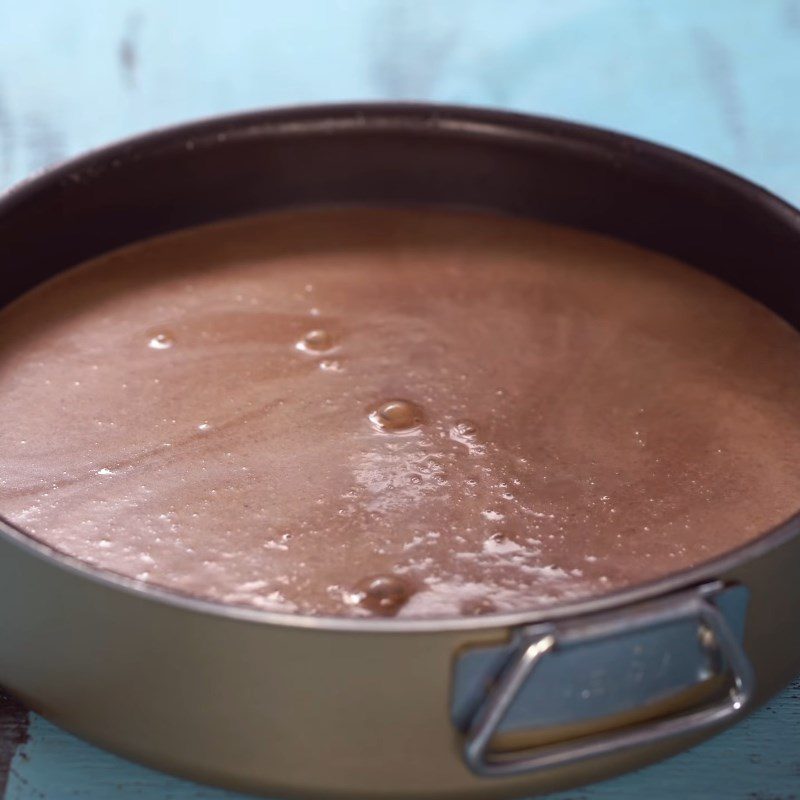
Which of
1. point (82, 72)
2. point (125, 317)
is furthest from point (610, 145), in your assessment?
point (82, 72)

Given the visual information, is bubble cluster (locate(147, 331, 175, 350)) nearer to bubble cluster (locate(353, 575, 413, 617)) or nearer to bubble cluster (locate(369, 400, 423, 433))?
bubble cluster (locate(369, 400, 423, 433))

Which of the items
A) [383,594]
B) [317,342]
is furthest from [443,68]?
[383,594]

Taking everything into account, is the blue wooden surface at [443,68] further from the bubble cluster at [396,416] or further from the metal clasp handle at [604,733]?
the metal clasp handle at [604,733]

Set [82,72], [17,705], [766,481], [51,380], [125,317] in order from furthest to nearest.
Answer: [82,72] < [125,317] < [51,380] < [766,481] < [17,705]

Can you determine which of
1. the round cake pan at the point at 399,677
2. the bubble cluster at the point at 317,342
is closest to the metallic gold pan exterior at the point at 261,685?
the round cake pan at the point at 399,677

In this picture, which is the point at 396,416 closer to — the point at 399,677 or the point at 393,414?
the point at 393,414

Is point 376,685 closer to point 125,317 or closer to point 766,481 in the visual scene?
point 766,481
